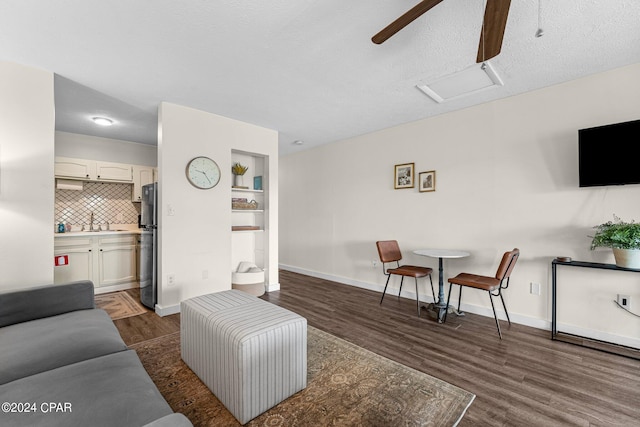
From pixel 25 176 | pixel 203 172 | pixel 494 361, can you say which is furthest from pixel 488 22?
pixel 25 176

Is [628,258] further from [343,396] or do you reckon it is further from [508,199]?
[343,396]

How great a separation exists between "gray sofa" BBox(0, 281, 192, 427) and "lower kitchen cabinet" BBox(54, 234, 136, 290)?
2389 millimetres

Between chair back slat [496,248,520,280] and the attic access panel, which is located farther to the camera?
chair back slat [496,248,520,280]

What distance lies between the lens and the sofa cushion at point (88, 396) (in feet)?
3.26

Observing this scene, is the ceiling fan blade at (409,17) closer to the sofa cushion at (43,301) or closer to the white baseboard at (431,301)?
the sofa cushion at (43,301)

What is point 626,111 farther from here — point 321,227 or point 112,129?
point 112,129

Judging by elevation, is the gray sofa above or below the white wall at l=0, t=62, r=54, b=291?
below

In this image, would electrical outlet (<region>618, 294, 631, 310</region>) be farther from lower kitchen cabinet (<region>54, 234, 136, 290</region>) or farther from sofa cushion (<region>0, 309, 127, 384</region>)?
lower kitchen cabinet (<region>54, 234, 136, 290</region>)

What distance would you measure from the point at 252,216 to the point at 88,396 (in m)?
3.63

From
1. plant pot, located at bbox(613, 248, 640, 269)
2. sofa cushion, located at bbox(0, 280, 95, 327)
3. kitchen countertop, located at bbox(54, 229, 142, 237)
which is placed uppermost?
kitchen countertop, located at bbox(54, 229, 142, 237)

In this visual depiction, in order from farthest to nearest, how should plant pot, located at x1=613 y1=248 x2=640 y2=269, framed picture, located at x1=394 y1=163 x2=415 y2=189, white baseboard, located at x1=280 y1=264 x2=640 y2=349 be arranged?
framed picture, located at x1=394 y1=163 x2=415 y2=189 → white baseboard, located at x1=280 y1=264 x2=640 y2=349 → plant pot, located at x1=613 y1=248 x2=640 y2=269

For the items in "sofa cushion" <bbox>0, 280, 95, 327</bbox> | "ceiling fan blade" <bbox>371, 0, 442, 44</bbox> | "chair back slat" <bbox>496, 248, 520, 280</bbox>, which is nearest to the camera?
"ceiling fan blade" <bbox>371, 0, 442, 44</bbox>

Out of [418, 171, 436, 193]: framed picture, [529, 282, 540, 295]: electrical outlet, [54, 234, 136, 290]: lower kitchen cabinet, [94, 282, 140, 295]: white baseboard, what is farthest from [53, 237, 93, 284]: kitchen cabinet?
[529, 282, 540, 295]: electrical outlet

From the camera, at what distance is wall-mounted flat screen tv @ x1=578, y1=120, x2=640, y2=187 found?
2.45 m
